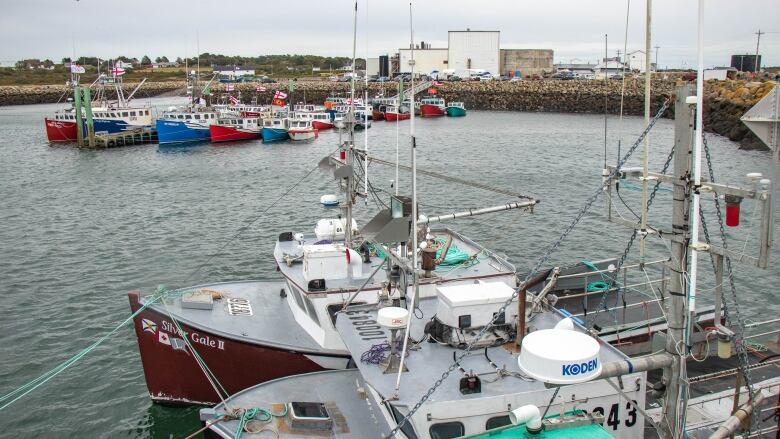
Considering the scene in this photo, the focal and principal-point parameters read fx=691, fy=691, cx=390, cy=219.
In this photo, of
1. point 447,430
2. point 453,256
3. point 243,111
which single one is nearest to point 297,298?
point 453,256

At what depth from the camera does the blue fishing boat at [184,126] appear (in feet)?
227

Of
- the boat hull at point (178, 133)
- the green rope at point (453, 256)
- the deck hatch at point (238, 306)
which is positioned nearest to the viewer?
the green rope at point (453, 256)

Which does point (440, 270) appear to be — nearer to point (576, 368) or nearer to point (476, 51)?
point (576, 368)

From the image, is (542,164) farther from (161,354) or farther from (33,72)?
(33,72)

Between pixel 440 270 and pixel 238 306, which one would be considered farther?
pixel 238 306

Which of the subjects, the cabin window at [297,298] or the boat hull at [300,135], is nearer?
the cabin window at [297,298]

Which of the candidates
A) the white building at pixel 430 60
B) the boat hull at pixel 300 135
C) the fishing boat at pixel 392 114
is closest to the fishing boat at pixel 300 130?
the boat hull at pixel 300 135

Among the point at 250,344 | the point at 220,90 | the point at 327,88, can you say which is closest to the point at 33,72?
the point at 220,90

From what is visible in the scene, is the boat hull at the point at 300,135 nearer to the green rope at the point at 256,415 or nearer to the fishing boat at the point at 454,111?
the fishing boat at the point at 454,111

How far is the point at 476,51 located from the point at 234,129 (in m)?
85.2

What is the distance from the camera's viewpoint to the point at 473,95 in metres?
119

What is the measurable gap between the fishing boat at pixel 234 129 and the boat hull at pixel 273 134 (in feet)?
7.99

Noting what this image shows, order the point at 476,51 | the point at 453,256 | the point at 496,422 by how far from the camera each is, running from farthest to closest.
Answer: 1. the point at 476,51
2. the point at 453,256
3. the point at 496,422

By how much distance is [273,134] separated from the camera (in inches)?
2857
